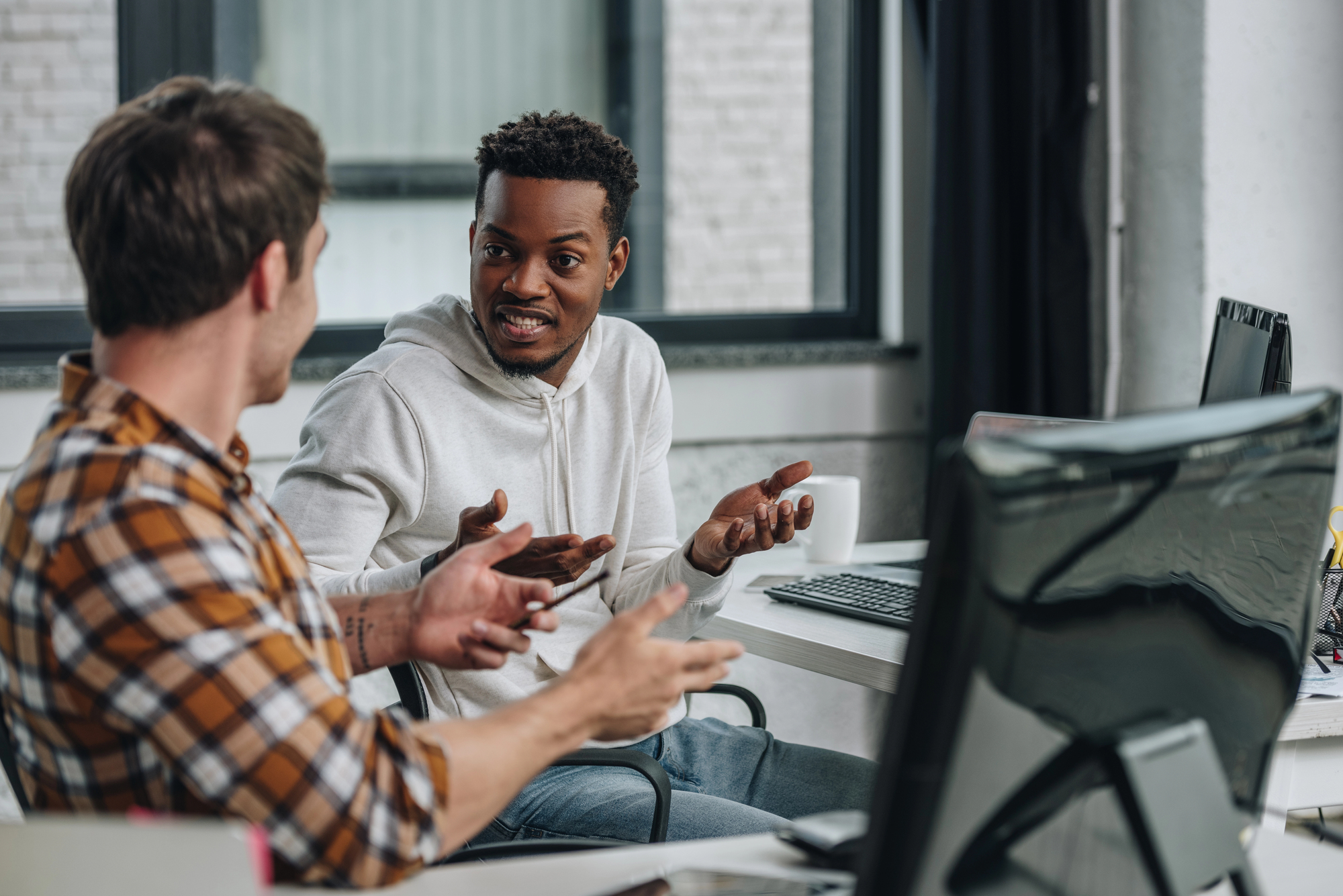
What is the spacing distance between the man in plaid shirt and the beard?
2.16ft

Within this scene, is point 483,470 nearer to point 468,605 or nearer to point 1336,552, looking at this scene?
point 468,605

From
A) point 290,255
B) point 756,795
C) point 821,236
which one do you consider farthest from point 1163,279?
point 290,255

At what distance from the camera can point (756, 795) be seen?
156cm

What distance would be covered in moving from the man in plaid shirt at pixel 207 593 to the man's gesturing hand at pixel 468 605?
0.61 feet

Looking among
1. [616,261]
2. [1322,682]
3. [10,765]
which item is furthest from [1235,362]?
[10,765]

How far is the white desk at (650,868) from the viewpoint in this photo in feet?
2.81

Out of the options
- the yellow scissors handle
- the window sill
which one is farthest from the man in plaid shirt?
the window sill

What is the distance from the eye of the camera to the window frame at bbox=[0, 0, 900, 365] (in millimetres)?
2402

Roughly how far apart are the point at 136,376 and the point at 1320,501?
2.69 ft

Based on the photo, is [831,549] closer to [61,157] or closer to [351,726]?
[351,726]

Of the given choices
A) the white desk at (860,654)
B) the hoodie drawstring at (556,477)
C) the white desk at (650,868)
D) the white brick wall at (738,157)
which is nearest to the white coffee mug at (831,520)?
the white desk at (860,654)

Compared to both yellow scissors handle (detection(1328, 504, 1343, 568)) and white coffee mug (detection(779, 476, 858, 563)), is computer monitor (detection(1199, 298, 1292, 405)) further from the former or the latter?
white coffee mug (detection(779, 476, 858, 563))

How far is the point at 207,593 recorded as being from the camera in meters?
0.73

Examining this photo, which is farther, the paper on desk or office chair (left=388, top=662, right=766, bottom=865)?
the paper on desk
